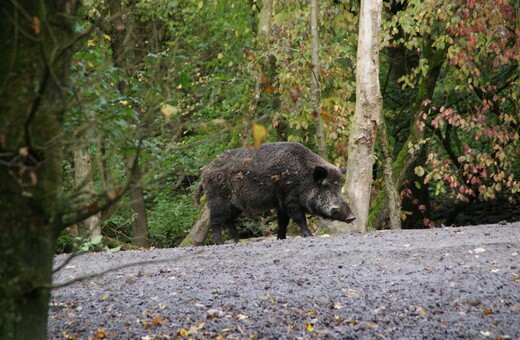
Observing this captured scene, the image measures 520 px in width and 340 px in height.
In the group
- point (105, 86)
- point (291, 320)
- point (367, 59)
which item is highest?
point (367, 59)

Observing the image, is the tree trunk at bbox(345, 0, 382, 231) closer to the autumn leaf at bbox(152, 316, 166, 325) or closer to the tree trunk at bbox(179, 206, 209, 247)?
the tree trunk at bbox(179, 206, 209, 247)

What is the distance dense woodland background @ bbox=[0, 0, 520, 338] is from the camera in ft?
12.1

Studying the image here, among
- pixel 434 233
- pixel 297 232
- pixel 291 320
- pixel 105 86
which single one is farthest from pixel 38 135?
pixel 297 232

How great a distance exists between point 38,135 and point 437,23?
1317 centimetres

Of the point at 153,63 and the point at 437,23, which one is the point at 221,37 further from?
the point at 153,63

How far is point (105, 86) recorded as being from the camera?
17.7 feet

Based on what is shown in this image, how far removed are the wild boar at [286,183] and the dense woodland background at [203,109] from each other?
74cm

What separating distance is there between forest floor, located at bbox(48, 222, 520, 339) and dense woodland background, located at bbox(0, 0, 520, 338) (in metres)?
0.81

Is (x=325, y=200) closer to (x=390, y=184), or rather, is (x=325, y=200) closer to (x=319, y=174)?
(x=319, y=174)

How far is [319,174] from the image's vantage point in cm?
1180

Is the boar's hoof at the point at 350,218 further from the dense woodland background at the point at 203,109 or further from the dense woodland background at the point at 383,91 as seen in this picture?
the dense woodland background at the point at 383,91

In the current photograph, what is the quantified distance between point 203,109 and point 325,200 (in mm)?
4678

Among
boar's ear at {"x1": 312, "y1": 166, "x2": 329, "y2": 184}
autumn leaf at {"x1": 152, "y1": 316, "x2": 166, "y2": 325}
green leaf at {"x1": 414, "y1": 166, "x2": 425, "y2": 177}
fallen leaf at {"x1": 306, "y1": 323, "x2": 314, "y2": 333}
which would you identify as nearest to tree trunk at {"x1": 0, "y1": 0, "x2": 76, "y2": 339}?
autumn leaf at {"x1": 152, "y1": 316, "x2": 166, "y2": 325}

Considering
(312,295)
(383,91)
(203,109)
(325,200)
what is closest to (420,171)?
(325,200)
